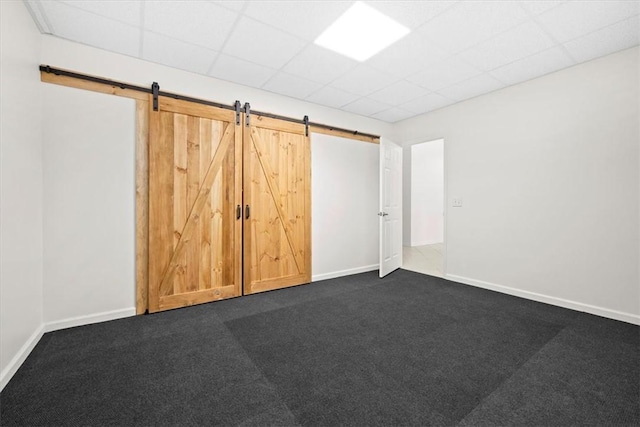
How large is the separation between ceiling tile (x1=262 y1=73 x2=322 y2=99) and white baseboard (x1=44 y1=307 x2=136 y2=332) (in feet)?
10.2

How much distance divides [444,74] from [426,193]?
16.6ft

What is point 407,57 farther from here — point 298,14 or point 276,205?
point 276,205

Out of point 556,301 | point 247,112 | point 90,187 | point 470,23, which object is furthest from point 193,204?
point 556,301

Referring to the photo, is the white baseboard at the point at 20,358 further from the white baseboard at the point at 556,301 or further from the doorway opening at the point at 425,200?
the doorway opening at the point at 425,200

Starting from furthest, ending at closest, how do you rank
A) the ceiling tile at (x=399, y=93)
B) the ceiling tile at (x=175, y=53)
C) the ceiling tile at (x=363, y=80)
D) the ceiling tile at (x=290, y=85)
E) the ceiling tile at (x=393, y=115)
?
the ceiling tile at (x=393, y=115) < the ceiling tile at (x=399, y=93) < the ceiling tile at (x=290, y=85) < the ceiling tile at (x=363, y=80) < the ceiling tile at (x=175, y=53)

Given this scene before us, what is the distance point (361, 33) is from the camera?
8.26 ft

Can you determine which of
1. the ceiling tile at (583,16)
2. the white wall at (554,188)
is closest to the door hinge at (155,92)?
→ the ceiling tile at (583,16)

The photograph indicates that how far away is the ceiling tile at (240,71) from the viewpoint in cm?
299

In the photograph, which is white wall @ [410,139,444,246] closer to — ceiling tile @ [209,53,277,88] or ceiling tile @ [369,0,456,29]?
ceiling tile @ [209,53,277,88]

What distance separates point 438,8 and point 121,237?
3.61m

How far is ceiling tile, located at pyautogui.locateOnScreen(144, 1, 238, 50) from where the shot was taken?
2.18 metres

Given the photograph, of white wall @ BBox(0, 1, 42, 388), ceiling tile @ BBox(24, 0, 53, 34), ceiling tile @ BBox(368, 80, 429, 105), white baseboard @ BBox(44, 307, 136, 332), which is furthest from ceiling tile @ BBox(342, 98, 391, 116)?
white baseboard @ BBox(44, 307, 136, 332)

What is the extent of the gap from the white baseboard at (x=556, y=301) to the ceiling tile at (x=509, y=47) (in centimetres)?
275

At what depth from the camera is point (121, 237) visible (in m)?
2.83
